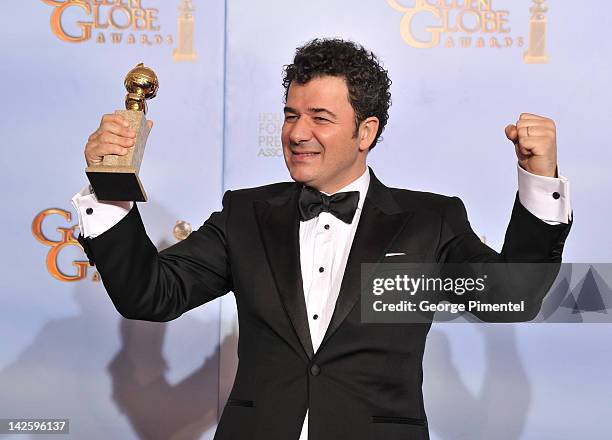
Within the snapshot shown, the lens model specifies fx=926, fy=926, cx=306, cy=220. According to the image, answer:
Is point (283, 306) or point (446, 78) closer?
point (283, 306)

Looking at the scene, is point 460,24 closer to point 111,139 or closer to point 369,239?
point 369,239

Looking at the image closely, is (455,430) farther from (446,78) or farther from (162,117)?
(162,117)

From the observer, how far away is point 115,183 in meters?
1.59

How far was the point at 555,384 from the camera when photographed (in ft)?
9.05

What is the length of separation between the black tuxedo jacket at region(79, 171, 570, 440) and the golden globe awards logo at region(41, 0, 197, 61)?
105 centimetres

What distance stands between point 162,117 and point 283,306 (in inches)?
45.9

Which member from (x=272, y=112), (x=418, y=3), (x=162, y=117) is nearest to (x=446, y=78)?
(x=418, y=3)

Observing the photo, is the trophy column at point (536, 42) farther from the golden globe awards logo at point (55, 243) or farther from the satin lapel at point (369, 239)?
the golden globe awards logo at point (55, 243)

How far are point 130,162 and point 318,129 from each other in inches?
17.9

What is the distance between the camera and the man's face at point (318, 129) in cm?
187

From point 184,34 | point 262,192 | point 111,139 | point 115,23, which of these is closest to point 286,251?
point 262,192

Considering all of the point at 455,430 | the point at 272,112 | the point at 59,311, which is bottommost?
the point at 455,430

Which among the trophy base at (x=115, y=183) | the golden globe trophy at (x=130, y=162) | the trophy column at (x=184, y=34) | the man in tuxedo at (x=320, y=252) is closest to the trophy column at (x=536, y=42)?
the man in tuxedo at (x=320, y=252)

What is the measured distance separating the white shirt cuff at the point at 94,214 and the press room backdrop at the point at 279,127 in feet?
3.60
